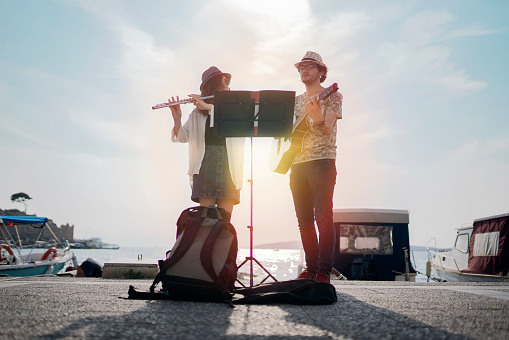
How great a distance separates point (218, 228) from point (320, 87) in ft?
6.14

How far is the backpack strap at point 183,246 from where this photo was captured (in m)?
3.03

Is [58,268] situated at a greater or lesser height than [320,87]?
lesser

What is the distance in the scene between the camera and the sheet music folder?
3752 mm

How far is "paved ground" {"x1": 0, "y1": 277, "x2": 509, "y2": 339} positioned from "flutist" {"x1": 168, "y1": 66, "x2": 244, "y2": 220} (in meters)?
1.27

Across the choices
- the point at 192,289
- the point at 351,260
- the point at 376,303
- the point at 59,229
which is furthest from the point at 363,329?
the point at 59,229

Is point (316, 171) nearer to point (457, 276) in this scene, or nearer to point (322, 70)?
point (322, 70)

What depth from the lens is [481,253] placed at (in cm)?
1375

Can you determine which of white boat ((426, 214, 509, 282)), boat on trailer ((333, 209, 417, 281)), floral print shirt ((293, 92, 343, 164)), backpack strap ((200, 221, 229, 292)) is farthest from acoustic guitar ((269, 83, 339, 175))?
white boat ((426, 214, 509, 282))

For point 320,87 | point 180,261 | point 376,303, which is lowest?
point 376,303

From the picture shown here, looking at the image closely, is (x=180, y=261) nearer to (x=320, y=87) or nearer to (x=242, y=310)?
(x=242, y=310)

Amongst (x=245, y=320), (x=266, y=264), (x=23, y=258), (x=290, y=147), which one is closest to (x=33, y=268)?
(x=23, y=258)

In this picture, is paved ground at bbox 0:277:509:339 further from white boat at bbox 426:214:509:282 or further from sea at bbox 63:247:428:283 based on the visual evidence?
white boat at bbox 426:214:509:282

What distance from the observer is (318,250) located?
392 cm

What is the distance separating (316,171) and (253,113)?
0.81m
